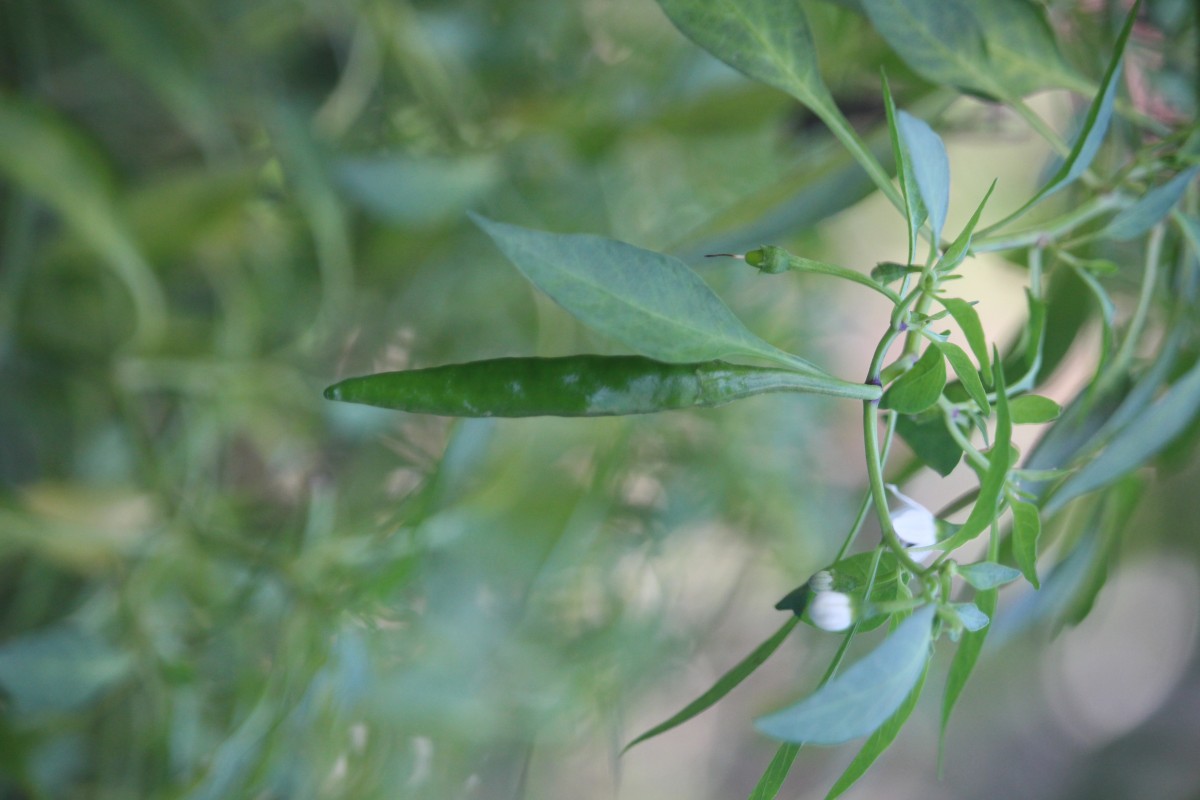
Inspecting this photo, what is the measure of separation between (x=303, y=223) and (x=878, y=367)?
0.32 metres

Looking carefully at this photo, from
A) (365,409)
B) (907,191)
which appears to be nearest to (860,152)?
(907,191)

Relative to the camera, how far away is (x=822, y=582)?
114mm

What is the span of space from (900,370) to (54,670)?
0.27m

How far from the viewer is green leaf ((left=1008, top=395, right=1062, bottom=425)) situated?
0.14m

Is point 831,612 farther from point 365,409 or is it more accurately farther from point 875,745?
point 365,409

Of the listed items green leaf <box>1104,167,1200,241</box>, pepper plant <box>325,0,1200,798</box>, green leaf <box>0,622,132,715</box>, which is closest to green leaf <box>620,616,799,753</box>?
pepper plant <box>325,0,1200,798</box>

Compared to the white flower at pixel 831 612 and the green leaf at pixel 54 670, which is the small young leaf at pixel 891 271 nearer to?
the white flower at pixel 831 612

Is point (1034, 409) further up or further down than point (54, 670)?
further up

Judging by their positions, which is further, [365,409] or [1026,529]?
[365,409]

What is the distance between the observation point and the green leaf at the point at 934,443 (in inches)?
5.7

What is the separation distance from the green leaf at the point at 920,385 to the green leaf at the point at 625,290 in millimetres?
30


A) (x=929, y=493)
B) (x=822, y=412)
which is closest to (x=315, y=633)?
(x=822, y=412)

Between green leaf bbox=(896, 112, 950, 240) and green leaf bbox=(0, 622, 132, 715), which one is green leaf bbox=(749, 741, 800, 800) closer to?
green leaf bbox=(896, 112, 950, 240)

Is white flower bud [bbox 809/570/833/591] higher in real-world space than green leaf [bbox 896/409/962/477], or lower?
higher
